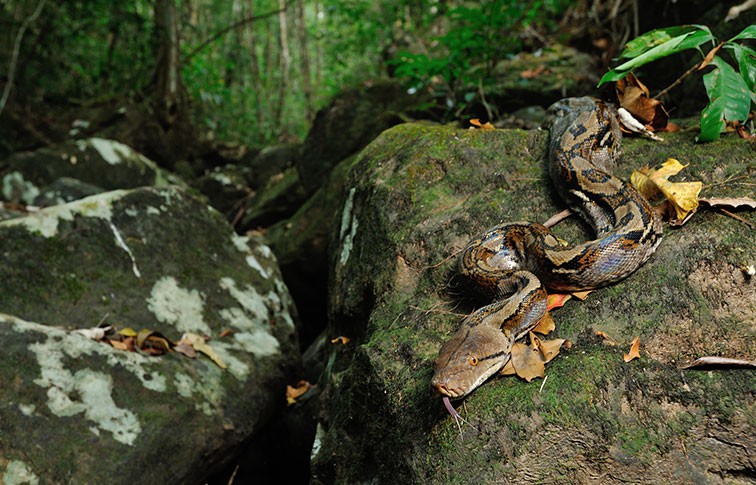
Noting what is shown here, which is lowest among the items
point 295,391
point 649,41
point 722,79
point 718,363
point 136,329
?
point 295,391

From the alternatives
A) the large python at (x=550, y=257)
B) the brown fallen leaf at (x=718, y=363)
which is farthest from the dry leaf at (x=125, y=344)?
the brown fallen leaf at (x=718, y=363)

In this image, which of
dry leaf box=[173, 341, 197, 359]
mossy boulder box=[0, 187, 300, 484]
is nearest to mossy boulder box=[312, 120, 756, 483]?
mossy boulder box=[0, 187, 300, 484]

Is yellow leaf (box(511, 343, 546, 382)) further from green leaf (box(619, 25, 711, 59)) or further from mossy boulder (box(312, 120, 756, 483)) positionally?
green leaf (box(619, 25, 711, 59))

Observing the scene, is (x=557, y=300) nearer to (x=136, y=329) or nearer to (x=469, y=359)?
(x=469, y=359)

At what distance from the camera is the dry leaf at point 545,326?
367cm

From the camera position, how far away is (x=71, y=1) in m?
14.7

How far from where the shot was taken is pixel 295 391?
6.09m

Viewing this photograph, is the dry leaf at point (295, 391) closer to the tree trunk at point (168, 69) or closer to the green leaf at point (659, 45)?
the green leaf at point (659, 45)

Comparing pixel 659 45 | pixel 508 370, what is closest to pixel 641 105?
pixel 659 45

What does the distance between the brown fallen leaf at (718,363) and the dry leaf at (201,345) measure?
3.93m

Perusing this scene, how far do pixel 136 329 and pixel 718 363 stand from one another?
482 centimetres

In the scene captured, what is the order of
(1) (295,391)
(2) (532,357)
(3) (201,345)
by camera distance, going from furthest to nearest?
1. (1) (295,391)
2. (3) (201,345)
3. (2) (532,357)

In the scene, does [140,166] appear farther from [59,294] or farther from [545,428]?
[545,428]

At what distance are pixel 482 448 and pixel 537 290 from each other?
1.17 meters
